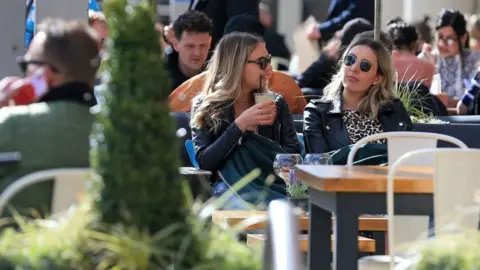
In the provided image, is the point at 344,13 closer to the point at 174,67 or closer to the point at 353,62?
the point at 174,67

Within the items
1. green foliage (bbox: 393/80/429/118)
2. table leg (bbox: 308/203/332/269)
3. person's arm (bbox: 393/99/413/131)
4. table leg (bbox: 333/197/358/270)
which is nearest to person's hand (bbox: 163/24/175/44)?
green foliage (bbox: 393/80/429/118)

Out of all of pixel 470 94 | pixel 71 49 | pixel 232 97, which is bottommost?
pixel 470 94

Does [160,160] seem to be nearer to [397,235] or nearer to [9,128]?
[9,128]

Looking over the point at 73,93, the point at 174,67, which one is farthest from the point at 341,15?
the point at 73,93

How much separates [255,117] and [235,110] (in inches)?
13.4

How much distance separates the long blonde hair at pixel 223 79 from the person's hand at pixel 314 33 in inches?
237

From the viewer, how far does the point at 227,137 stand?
6.25 metres

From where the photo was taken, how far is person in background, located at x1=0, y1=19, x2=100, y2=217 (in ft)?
11.2

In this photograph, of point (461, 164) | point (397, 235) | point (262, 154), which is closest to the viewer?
point (461, 164)

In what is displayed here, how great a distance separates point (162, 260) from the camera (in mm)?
2727

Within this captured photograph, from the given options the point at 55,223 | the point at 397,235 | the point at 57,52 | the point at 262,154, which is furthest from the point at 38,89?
the point at 262,154

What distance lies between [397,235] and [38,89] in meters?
2.17

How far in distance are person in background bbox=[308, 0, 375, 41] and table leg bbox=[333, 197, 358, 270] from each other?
23.7 feet

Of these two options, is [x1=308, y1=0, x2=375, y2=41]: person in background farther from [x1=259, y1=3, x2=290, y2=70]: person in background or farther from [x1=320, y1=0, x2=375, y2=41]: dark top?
[x1=259, y1=3, x2=290, y2=70]: person in background
